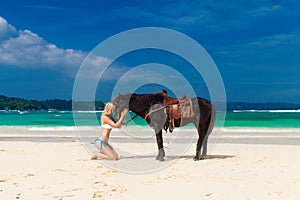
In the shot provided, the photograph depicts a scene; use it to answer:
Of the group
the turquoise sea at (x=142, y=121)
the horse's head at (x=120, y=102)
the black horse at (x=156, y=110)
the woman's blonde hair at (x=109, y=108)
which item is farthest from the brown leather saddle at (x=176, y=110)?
the turquoise sea at (x=142, y=121)

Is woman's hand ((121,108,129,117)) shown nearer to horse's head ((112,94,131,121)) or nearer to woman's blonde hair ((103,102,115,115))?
horse's head ((112,94,131,121))

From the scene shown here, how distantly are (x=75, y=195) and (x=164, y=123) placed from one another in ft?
13.8

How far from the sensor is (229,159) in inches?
400

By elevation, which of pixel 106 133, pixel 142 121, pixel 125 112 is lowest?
pixel 106 133

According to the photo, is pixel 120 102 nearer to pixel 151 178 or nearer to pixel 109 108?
pixel 109 108

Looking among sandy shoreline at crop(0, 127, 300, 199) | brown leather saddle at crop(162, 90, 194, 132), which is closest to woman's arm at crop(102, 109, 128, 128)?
sandy shoreline at crop(0, 127, 300, 199)

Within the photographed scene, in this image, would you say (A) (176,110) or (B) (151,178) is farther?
(A) (176,110)

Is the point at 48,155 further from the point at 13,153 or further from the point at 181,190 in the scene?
the point at 181,190

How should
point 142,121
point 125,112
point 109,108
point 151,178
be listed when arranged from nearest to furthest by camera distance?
1. point 151,178
2. point 125,112
3. point 109,108
4. point 142,121

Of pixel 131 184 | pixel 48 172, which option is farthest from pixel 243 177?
pixel 48 172

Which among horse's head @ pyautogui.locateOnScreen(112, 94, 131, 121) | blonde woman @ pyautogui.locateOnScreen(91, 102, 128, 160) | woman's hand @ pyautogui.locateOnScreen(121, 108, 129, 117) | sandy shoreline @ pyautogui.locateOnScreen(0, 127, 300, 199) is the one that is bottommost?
sandy shoreline @ pyautogui.locateOnScreen(0, 127, 300, 199)

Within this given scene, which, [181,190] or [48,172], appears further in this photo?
[48,172]

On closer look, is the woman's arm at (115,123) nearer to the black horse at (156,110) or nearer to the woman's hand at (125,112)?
the woman's hand at (125,112)

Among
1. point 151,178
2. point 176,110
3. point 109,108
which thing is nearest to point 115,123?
point 109,108
